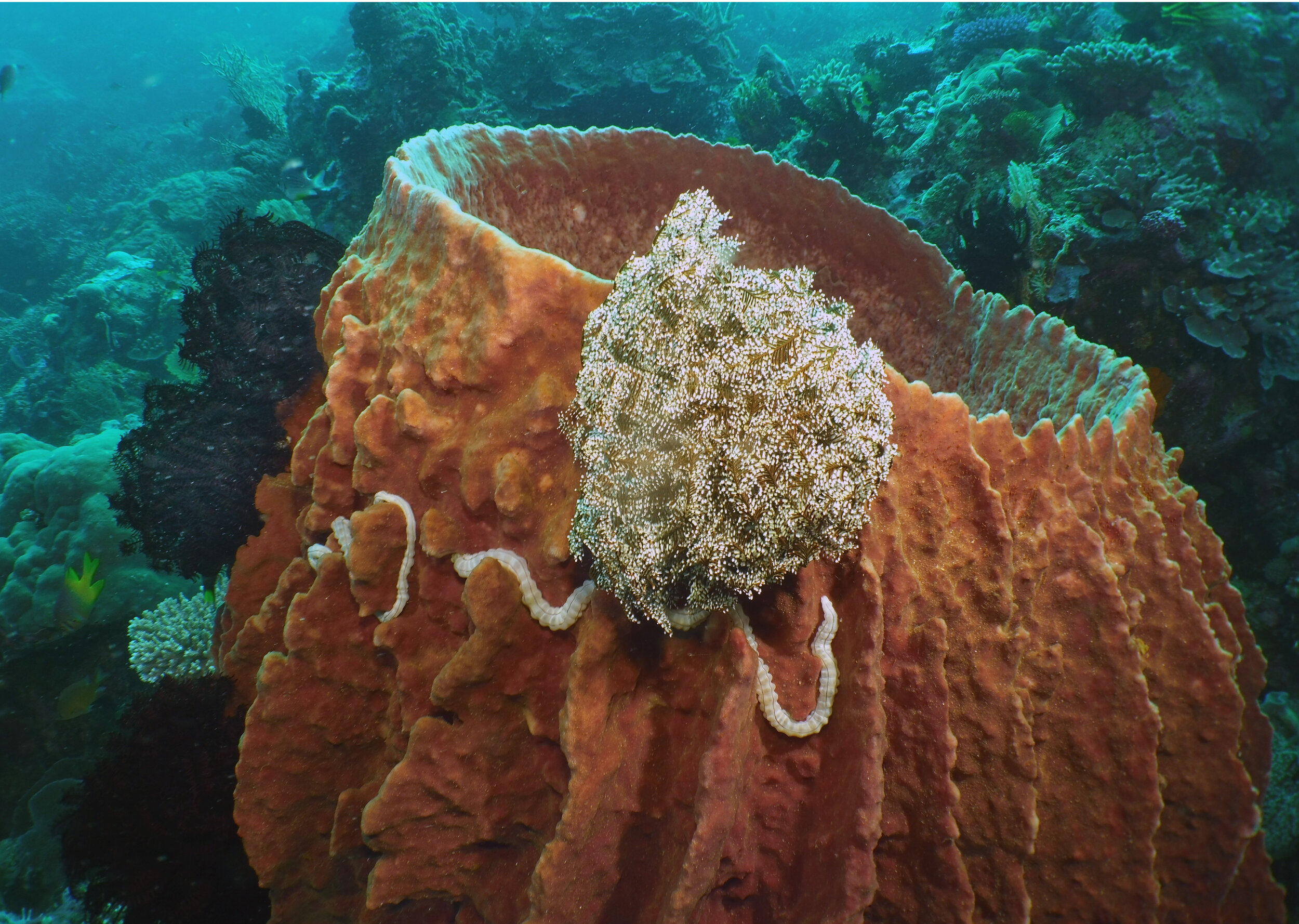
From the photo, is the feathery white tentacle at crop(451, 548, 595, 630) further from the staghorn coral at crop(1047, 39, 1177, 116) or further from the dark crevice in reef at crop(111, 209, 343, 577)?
the staghorn coral at crop(1047, 39, 1177, 116)

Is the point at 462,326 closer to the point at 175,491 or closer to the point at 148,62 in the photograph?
the point at 175,491

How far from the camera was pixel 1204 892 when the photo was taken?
7.55 ft

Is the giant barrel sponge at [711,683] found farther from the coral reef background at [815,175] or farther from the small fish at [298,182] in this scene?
the small fish at [298,182]

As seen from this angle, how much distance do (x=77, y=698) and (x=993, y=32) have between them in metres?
14.3

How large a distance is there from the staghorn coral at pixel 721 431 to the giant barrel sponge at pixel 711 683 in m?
0.28

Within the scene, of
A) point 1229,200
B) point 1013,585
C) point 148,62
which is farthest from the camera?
point 148,62

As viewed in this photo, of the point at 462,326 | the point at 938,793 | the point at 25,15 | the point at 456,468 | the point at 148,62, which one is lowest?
the point at 938,793

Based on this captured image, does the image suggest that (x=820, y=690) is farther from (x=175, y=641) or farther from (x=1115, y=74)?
(x=1115, y=74)

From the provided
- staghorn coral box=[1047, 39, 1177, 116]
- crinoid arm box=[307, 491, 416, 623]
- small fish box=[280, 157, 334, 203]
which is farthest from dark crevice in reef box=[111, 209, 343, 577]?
small fish box=[280, 157, 334, 203]

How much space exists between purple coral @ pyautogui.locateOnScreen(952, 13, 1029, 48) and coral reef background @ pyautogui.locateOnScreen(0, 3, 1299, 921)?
0.05 m

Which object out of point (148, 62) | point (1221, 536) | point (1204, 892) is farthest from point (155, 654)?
point (148, 62)

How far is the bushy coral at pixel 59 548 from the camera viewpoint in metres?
4.61

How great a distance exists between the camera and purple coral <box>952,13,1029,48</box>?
9.66 m

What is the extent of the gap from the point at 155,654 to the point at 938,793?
14.5 ft
